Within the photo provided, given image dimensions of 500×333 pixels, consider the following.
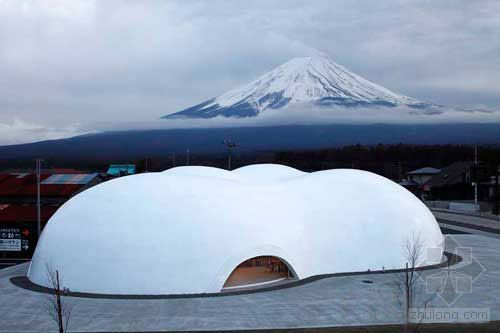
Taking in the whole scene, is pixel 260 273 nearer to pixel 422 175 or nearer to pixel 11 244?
pixel 11 244

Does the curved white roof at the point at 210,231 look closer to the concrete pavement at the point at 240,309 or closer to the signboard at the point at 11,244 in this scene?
the concrete pavement at the point at 240,309

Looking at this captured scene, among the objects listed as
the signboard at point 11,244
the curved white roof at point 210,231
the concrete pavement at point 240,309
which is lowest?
the concrete pavement at point 240,309

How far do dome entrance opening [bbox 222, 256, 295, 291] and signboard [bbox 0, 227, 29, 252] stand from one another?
14647 mm

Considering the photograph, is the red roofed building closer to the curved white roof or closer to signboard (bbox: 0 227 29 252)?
signboard (bbox: 0 227 29 252)

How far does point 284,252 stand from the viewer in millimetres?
22172

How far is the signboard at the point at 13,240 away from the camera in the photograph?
3123 cm

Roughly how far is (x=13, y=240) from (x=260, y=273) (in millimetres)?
15568

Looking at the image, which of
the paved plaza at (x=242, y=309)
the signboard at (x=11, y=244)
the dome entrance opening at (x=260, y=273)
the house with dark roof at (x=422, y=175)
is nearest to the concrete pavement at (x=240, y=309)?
the paved plaza at (x=242, y=309)

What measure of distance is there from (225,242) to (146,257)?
2.82 meters

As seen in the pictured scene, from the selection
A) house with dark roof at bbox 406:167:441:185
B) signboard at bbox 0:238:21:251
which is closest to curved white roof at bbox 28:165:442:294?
signboard at bbox 0:238:21:251

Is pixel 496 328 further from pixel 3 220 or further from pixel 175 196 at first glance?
pixel 3 220

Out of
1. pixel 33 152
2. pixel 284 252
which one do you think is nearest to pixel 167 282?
pixel 284 252

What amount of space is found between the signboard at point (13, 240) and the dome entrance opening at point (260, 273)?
1465 centimetres

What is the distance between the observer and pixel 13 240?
102 feet
